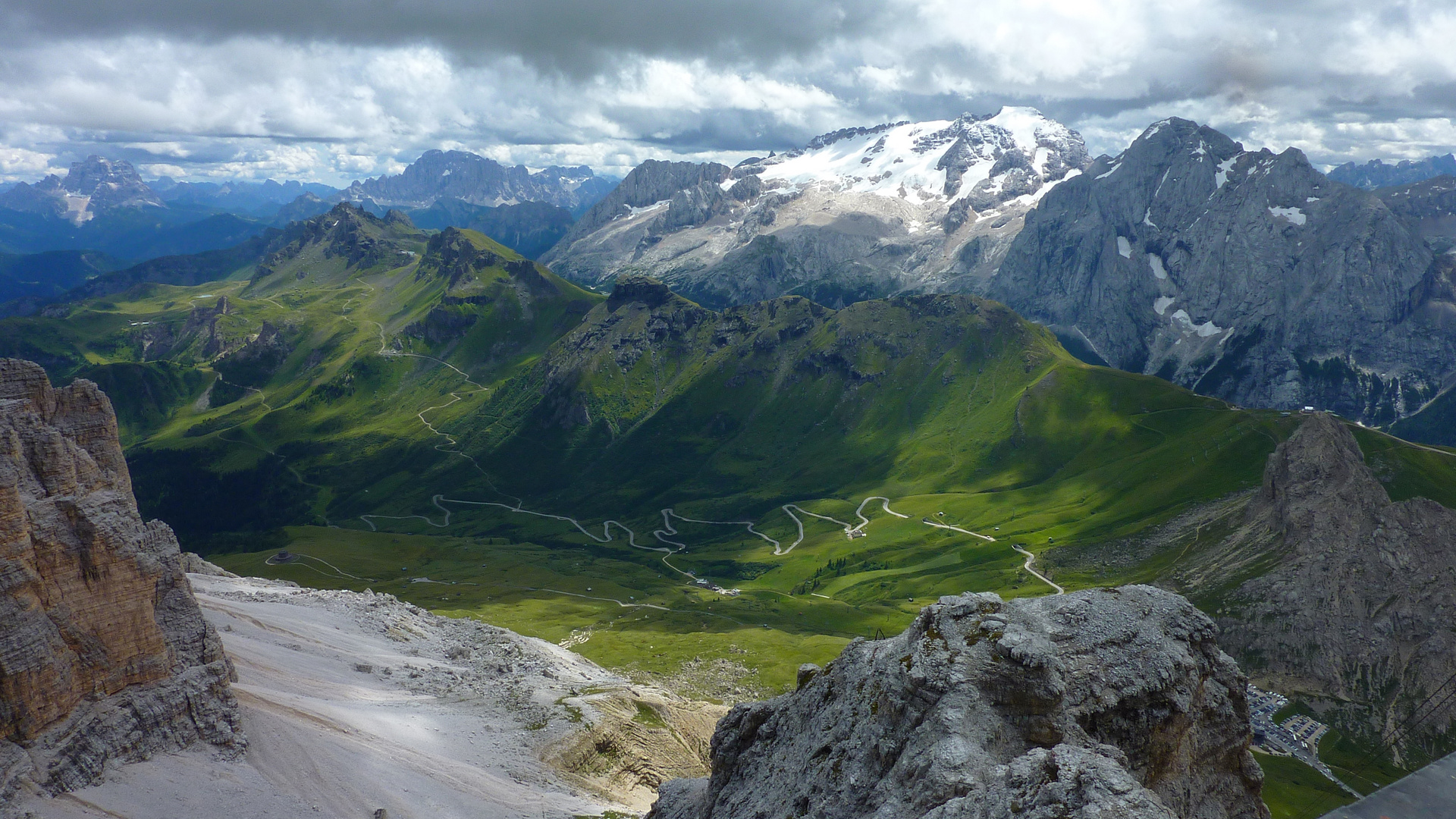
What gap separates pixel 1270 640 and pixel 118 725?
17081 cm

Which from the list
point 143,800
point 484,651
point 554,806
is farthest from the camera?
point 484,651

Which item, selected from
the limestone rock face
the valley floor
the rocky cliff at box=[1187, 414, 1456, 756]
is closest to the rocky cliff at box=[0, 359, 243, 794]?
the valley floor

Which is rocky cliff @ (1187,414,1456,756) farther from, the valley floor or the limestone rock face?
the limestone rock face

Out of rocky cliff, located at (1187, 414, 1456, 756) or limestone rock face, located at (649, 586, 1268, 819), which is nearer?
limestone rock face, located at (649, 586, 1268, 819)

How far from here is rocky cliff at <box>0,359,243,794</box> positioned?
5262 cm

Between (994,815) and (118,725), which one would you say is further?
(118,725)

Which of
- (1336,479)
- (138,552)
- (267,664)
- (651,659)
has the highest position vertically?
(138,552)

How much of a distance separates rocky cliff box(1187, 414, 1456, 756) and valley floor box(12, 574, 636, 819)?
120966 millimetres

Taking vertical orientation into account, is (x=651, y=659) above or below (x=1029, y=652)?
below

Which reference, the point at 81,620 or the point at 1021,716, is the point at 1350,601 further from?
the point at 81,620

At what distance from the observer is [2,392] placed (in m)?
63.6

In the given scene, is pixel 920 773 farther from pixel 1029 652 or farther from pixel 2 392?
pixel 2 392

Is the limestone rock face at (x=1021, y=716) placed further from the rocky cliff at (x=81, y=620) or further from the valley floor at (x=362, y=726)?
the rocky cliff at (x=81, y=620)

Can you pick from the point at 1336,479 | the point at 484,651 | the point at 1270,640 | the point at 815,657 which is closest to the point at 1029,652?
the point at 484,651
